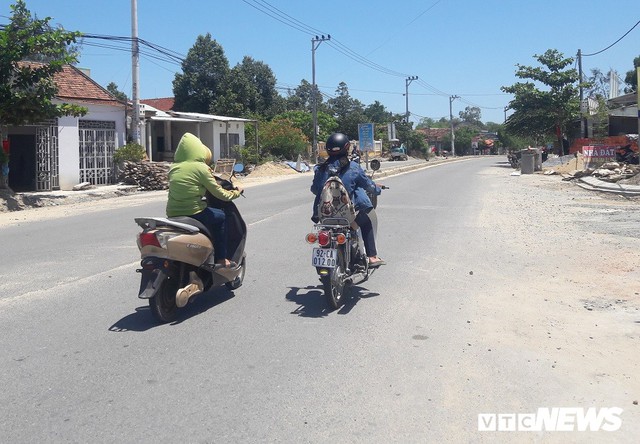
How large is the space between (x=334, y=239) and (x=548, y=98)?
42891 millimetres

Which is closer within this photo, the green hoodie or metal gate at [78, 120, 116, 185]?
the green hoodie

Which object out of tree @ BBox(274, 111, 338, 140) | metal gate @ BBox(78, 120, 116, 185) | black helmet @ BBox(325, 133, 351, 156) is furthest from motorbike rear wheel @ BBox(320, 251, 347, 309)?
tree @ BBox(274, 111, 338, 140)

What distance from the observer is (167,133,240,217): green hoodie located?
664 centimetres

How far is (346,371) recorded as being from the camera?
500 cm

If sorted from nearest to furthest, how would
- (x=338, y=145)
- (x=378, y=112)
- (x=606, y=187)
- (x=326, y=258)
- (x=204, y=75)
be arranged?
1. (x=326, y=258)
2. (x=338, y=145)
3. (x=606, y=187)
4. (x=204, y=75)
5. (x=378, y=112)

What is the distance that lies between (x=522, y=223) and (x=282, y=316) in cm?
911

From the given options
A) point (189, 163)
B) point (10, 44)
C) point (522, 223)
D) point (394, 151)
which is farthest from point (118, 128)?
point (394, 151)

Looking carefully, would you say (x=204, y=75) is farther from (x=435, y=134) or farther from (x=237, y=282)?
(x=435, y=134)

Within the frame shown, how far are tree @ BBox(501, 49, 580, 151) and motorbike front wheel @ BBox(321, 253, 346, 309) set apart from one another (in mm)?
42312

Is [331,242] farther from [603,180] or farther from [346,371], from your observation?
[603,180]

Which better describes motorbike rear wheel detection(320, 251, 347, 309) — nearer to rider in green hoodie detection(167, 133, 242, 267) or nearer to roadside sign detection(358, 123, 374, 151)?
Result: rider in green hoodie detection(167, 133, 242, 267)

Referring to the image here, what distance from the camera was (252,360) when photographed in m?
5.23

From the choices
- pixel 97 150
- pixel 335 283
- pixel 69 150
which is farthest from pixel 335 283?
pixel 97 150

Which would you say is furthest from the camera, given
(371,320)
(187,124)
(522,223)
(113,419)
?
(187,124)
